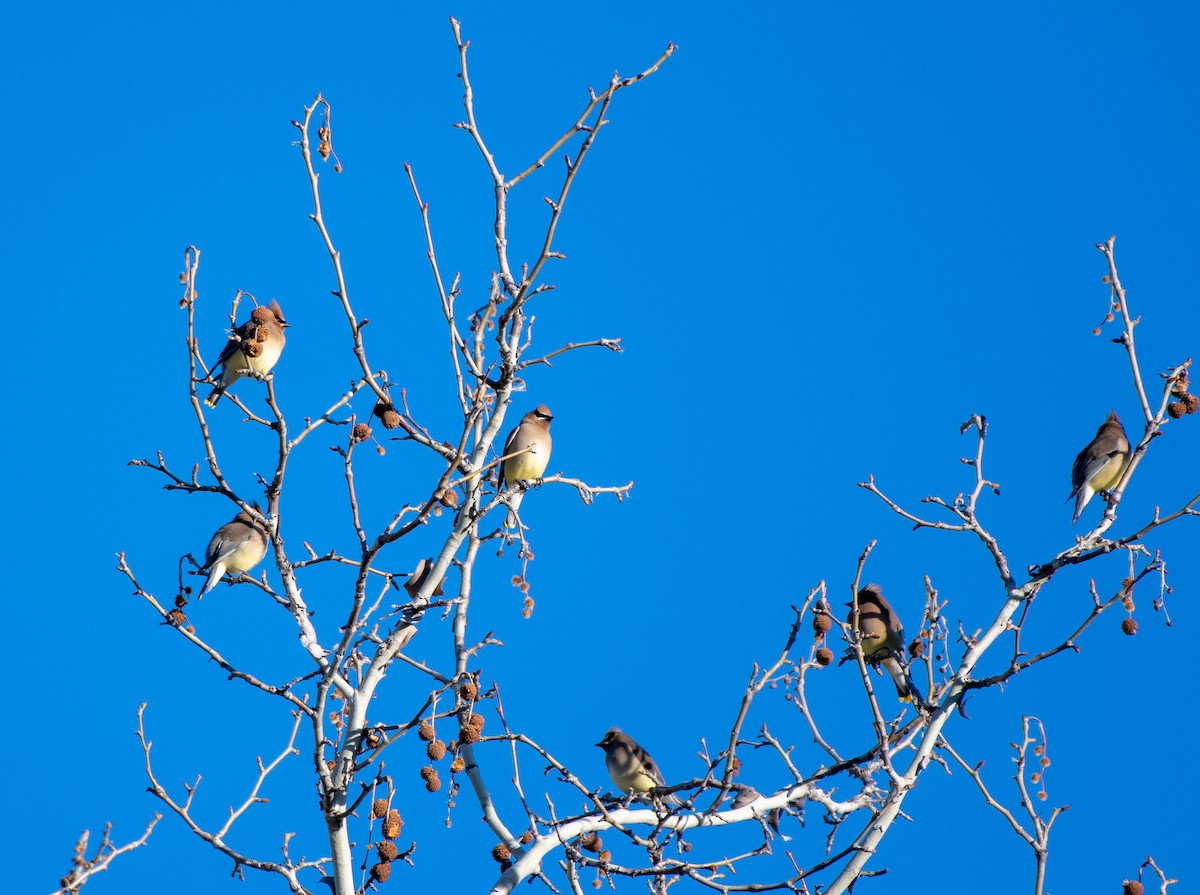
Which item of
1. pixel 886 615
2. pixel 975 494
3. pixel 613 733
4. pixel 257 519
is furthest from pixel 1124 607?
pixel 613 733

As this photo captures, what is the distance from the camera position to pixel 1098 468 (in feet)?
24.6

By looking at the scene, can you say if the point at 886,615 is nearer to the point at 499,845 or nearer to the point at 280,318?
the point at 499,845

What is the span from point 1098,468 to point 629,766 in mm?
3045

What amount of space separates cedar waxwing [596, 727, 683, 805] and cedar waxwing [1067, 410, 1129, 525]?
271 centimetres

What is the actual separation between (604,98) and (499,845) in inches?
105

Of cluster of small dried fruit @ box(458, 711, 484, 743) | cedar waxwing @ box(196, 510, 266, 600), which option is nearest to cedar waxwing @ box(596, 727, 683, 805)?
cedar waxwing @ box(196, 510, 266, 600)

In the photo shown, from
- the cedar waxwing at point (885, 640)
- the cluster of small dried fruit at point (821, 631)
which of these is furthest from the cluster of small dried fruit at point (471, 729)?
the cedar waxwing at point (885, 640)

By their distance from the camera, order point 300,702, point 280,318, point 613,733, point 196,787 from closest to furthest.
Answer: point 300,702 → point 196,787 → point 280,318 → point 613,733

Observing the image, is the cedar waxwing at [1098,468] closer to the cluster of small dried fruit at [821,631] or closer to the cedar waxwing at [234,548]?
the cluster of small dried fruit at [821,631]

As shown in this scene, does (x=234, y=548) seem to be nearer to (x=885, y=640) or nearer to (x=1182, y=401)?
(x=885, y=640)

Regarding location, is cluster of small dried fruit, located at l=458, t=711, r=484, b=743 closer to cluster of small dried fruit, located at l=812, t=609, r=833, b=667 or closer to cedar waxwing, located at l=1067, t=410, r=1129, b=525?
cluster of small dried fruit, located at l=812, t=609, r=833, b=667

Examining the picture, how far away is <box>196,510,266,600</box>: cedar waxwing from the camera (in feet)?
24.8

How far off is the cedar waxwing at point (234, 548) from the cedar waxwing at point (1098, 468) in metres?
4.27

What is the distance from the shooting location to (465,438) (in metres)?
3.80
